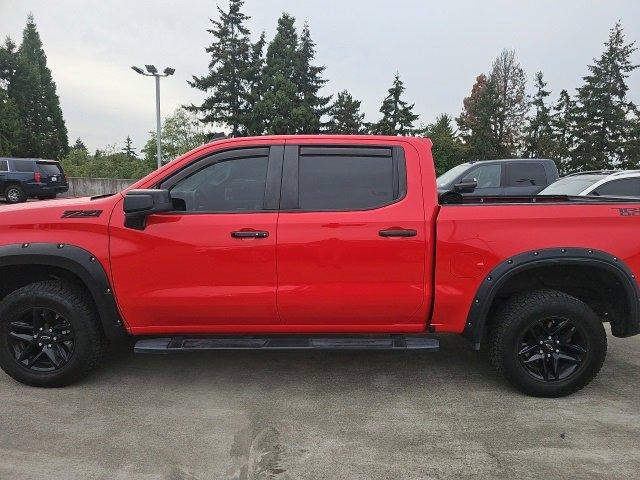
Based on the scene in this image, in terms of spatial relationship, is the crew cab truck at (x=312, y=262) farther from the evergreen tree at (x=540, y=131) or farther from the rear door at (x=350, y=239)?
the evergreen tree at (x=540, y=131)

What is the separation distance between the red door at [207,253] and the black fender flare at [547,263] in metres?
1.44

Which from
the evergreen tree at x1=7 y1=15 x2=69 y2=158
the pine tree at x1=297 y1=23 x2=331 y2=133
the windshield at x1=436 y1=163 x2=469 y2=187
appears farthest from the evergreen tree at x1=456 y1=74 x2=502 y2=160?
the evergreen tree at x1=7 y1=15 x2=69 y2=158

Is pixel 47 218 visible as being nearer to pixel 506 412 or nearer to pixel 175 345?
pixel 175 345

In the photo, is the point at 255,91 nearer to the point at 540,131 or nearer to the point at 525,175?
the point at 540,131

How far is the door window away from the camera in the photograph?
792 centimetres

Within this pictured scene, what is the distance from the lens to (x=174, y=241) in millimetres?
3418

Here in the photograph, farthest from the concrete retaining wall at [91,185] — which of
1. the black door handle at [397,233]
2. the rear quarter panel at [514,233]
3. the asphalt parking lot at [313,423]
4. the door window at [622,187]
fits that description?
the rear quarter panel at [514,233]

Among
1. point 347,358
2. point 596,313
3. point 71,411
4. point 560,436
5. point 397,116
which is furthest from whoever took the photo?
point 397,116

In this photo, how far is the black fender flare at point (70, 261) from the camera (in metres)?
3.47

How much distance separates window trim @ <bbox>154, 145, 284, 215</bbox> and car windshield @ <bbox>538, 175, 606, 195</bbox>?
621cm

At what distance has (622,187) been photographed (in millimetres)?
8039

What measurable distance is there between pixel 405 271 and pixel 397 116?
39.5 meters

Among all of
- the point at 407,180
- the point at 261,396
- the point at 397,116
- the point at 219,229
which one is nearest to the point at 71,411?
the point at 261,396

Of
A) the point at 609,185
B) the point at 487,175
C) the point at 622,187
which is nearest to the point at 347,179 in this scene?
the point at 609,185
